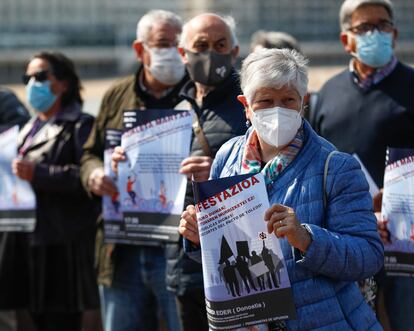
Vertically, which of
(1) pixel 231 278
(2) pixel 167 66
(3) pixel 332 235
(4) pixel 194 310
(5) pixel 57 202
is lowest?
(4) pixel 194 310

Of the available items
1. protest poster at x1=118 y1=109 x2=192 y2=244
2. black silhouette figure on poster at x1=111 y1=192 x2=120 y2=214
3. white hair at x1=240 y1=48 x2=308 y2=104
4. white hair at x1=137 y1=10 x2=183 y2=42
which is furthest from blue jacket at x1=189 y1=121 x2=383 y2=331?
white hair at x1=137 y1=10 x2=183 y2=42

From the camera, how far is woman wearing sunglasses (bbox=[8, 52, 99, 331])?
5.84m

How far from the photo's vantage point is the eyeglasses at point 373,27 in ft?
16.7

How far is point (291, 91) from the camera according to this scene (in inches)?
142

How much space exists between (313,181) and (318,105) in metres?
1.73

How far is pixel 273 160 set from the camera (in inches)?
142

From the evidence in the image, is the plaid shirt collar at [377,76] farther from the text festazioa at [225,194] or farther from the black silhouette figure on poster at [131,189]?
the text festazioa at [225,194]

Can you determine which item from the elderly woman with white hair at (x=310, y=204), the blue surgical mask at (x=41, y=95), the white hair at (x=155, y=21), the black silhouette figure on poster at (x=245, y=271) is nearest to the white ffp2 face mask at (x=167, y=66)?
the white hair at (x=155, y=21)

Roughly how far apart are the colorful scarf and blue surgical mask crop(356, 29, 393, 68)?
4.86 ft

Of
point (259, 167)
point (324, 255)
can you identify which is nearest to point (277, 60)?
point (259, 167)

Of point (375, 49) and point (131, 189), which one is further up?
point (375, 49)

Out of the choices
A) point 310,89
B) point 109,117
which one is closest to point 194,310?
point 109,117

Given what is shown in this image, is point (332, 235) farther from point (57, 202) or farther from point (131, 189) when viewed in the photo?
point (57, 202)

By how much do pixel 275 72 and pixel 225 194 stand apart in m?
0.44
